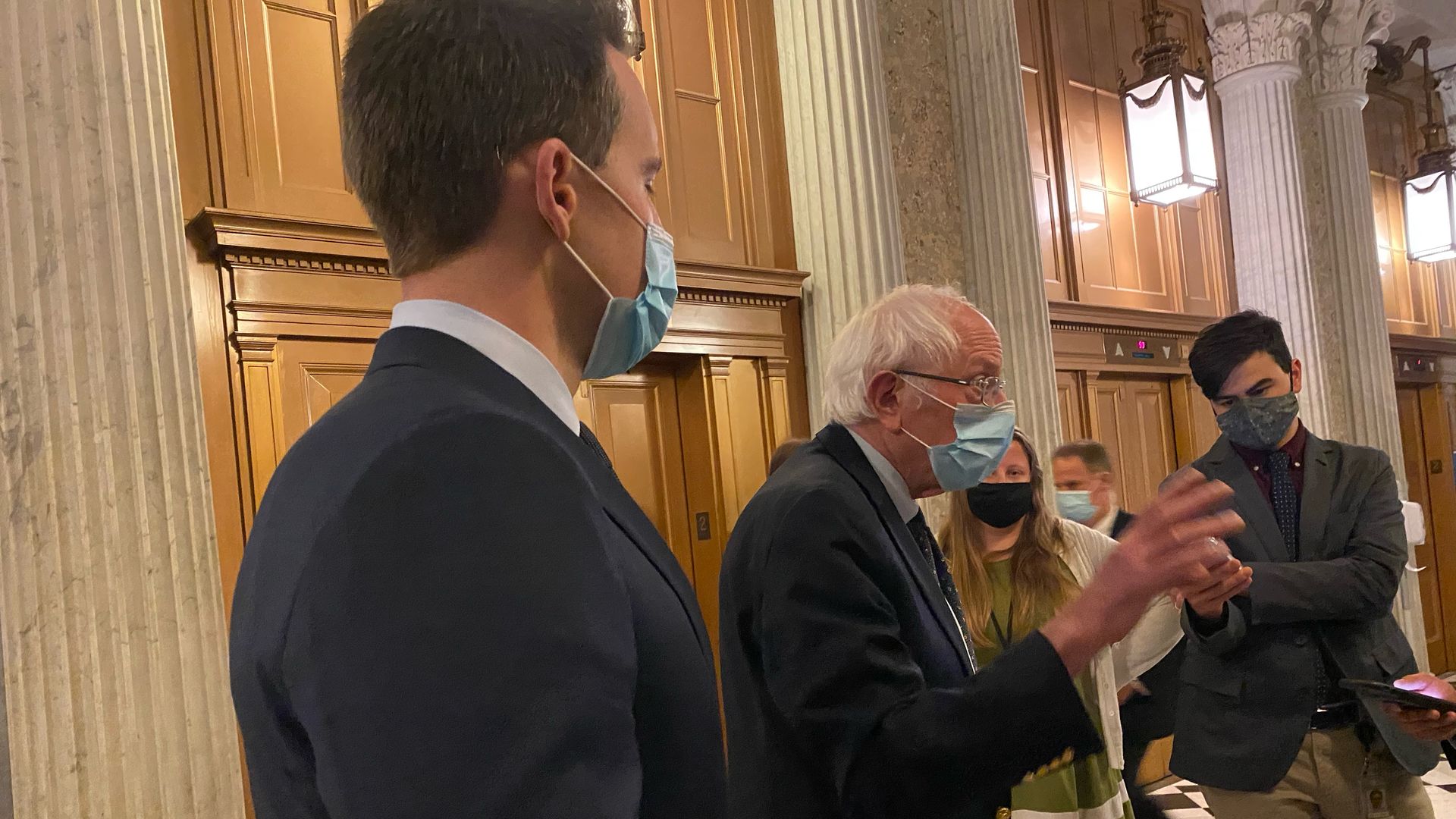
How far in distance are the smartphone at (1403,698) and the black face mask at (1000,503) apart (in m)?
0.87

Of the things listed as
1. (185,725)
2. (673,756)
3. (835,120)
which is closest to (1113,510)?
(835,120)

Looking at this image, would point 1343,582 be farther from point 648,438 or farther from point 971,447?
point 648,438

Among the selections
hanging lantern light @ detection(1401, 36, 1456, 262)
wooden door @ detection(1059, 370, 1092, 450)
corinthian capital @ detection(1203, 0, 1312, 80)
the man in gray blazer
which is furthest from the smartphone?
hanging lantern light @ detection(1401, 36, 1456, 262)

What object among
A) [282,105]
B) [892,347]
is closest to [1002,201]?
[282,105]

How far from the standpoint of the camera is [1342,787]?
2.96 metres

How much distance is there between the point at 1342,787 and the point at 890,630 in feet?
6.32

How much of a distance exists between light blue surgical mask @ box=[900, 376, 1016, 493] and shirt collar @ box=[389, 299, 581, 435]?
51.4 inches

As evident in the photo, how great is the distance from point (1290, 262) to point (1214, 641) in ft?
22.2

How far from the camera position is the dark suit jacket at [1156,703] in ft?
10.9

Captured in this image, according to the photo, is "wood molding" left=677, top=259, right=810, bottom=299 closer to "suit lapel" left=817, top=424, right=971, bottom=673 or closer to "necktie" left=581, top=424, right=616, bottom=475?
"suit lapel" left=817, top=424, right=971, bottom=673

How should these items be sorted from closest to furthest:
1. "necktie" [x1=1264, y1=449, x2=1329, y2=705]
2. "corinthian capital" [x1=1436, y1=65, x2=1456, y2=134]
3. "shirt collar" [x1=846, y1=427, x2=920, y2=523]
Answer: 1. "shirt collar" [x1=846, y1=427, x2=920, y2=523]
2. "necktie" [x1=1264, y1=449, x2=1329, y2=705]
3. "corinthian capital" [x1=1436, y1=65, x2=1456, y2=134]

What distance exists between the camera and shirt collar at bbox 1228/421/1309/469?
3.32 m

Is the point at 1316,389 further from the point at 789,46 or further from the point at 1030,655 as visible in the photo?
the point at 1030,655

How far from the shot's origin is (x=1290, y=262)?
884 centimetres
